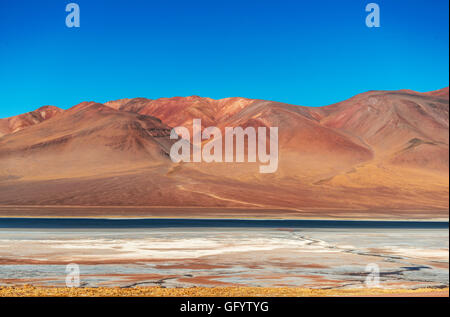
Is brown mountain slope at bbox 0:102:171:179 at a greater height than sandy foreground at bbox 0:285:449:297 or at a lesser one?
greater

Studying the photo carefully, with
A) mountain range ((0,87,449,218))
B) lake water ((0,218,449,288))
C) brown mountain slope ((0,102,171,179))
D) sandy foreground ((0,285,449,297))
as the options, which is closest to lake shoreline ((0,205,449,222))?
mountain range ((0,87,449,218))

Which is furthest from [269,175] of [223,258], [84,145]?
[223,258]

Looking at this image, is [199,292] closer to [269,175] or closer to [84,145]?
[269,175]

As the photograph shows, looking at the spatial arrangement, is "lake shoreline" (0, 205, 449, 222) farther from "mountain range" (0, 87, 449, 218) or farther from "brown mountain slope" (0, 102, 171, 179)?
"brown mountain slope" (0, 102, 171, 179)

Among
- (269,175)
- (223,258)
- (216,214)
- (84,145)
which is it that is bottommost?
(216,214)

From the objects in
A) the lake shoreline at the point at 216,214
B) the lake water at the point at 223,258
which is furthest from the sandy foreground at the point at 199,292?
the lake shoreline at the point at 216,214

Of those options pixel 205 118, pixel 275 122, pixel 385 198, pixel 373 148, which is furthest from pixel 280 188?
pixel 205 118
